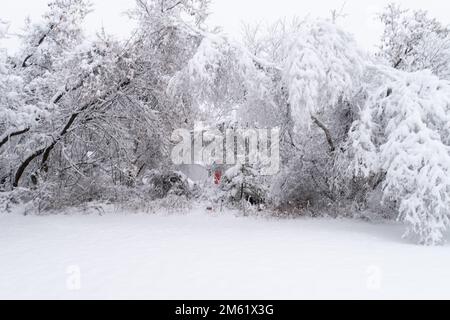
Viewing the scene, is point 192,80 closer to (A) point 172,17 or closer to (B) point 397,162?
(A) point 172,17

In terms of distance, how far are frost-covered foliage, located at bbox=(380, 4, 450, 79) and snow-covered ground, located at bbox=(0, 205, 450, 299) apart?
4.57 m

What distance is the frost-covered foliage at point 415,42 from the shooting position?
9734 millimetres

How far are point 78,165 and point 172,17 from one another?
501 centimetres

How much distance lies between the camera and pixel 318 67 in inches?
305

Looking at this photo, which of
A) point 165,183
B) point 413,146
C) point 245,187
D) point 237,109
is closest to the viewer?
point 413,146

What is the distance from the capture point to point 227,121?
46.6 feet

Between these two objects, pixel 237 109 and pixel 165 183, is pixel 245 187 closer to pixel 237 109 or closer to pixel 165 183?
pixel 237 109

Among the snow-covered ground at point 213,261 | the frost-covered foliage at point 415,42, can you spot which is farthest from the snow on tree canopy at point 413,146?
the frost-covered foliage at point 415,42

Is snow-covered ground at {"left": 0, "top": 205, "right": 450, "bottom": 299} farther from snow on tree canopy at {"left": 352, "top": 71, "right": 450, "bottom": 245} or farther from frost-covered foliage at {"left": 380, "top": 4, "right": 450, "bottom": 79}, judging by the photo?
frost-covered foliage at {"left": 380, "top": 4, "right": 450, "bottom": 79}

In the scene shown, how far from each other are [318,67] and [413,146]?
2445 mm

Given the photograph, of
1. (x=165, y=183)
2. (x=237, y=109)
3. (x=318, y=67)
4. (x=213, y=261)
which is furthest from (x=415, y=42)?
(x=213, y=261)

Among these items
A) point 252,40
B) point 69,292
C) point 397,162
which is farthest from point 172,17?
point 69,292

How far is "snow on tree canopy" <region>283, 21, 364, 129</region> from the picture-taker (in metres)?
7.72

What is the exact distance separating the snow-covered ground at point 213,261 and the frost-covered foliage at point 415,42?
4.57m
